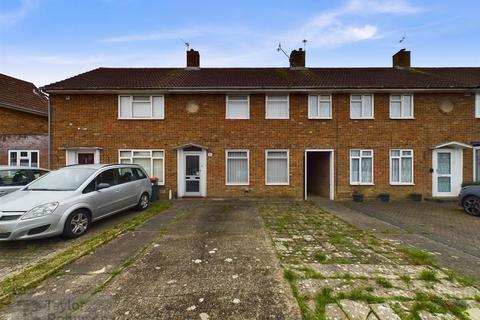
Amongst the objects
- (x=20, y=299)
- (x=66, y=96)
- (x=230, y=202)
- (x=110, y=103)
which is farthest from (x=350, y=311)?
(x=66, y=96)

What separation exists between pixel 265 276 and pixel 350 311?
1.19 metres

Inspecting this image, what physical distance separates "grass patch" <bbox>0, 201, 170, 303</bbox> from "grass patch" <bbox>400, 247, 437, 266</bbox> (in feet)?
19.9

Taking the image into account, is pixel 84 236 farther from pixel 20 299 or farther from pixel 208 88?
pixel 208 88

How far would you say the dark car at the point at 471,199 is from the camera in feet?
24.7

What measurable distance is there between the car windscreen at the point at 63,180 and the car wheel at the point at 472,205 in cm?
1192

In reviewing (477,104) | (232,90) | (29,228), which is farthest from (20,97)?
(477,104)

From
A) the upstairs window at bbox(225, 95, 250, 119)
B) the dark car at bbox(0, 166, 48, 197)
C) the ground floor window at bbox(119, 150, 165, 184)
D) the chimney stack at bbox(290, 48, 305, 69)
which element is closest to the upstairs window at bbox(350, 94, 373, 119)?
the chimney stack at bbox(290, 48, 305, 69)

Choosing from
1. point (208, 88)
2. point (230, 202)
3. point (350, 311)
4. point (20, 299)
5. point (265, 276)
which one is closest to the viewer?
point (350, 311)

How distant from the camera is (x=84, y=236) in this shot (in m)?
5.49

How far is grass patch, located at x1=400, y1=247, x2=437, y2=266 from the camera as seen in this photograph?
156 inches

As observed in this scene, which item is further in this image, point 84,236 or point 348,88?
point 348,88

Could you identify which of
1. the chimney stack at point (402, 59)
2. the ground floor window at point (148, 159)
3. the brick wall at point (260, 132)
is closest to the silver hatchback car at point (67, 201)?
the ground floor window at point (148, 159)

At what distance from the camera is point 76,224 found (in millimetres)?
5391

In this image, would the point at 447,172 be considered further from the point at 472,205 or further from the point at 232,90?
the point at 232,90
